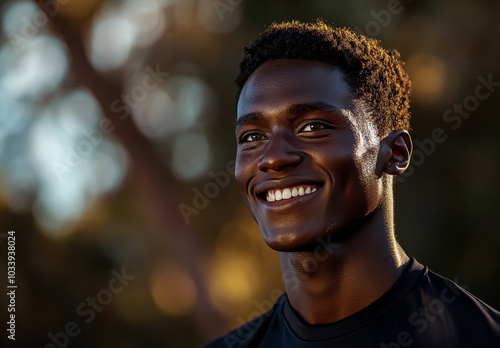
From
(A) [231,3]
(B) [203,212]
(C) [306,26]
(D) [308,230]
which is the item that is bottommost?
(D) [308,230]

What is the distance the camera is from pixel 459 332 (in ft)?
9.63

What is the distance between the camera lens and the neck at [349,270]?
124 inches

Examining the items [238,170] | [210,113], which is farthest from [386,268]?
[210,113]

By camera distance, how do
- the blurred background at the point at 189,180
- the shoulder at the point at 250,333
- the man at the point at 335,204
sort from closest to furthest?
the man at the point at 335,204 < the shoulder at the point at 250,333 < the blurred background at the point at 189,180

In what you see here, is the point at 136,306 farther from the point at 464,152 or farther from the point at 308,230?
the point at 308,230

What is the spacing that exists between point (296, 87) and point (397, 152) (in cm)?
66

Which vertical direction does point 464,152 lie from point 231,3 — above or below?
below

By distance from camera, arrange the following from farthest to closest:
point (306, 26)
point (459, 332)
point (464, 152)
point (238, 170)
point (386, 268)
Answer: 1. point (464, 152)
2. point (306, 26)
3. point (238, 170)
4. point (386, 268)
5. point (459, 332)

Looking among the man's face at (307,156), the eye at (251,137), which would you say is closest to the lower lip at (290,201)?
the man's face at (307,156)

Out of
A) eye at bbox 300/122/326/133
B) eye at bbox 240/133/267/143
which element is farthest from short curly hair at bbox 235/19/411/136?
eye at bbox 240/133/267/143

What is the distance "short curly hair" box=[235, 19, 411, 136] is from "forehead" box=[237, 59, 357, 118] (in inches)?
2.3

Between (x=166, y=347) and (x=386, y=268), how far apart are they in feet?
23.0

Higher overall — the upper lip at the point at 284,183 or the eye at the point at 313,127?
the eye at the point at 313,127

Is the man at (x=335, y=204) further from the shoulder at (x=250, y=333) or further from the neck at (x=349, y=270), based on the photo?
the shoulder at (x=250, y=333)
